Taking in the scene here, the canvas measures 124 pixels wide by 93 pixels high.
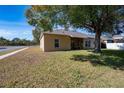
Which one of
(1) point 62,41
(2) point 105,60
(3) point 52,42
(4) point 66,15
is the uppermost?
(4) point 66,15

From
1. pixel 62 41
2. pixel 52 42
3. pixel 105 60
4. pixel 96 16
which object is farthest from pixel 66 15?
pixel 62 41

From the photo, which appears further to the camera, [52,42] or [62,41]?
[62,41]

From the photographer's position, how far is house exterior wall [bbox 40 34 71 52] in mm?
21683

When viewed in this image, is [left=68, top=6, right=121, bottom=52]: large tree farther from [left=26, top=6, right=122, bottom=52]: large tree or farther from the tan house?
the tan house

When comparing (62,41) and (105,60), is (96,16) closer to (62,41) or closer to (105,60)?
(105,60)

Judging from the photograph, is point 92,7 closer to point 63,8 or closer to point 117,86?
point 63,8

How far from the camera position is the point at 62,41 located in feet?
78.6

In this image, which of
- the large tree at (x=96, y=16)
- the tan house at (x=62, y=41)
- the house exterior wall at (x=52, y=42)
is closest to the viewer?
the large tree at (x=96, y=16)

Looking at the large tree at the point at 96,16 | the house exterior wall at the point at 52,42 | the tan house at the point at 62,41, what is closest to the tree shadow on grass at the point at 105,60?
the large tree at the point at 96,16

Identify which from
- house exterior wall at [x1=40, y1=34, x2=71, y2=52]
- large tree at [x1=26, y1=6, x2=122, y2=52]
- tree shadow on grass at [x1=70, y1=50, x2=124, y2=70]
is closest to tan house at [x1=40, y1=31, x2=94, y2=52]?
house exterior wall at [x1=40, y1=34, x2=71, y2=52]

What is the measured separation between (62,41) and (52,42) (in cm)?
225

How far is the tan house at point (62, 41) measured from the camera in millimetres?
21805

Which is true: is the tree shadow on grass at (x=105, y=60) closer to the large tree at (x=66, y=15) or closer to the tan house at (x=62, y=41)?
the large tree at (x=66, y=15)
